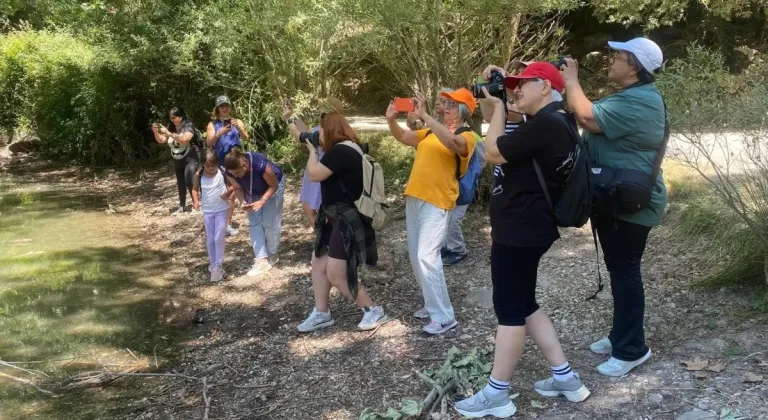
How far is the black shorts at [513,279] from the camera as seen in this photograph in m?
3.08

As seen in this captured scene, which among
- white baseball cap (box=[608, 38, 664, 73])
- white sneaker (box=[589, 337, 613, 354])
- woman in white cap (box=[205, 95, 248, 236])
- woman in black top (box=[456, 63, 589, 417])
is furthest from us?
woman in white cap (box=[205, 95, 248, 236])

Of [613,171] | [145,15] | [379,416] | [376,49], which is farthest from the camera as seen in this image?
[145,15]

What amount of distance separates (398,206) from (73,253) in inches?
167

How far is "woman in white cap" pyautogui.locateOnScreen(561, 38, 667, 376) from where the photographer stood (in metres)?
3.18

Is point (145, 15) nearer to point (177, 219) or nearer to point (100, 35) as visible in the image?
point (100, 35)

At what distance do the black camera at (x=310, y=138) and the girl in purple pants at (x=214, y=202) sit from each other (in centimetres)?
185

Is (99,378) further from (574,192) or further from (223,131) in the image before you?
(574,192)

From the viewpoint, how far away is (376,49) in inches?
277

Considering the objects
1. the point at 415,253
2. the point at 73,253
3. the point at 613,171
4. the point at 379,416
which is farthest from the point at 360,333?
the point at 73,253

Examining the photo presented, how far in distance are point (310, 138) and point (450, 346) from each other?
1.84m

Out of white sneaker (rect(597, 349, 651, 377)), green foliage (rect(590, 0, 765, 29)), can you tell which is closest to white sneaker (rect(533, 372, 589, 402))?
white sneaker (rect(597, 349, 651, 377))

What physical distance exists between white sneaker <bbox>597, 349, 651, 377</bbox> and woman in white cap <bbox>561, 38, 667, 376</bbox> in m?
0.25

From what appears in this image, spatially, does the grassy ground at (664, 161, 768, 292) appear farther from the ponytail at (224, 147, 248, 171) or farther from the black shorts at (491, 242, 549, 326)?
the ponytail at (224, 147, 248, 171)

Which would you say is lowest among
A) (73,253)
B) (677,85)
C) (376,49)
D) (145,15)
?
(73,253)
